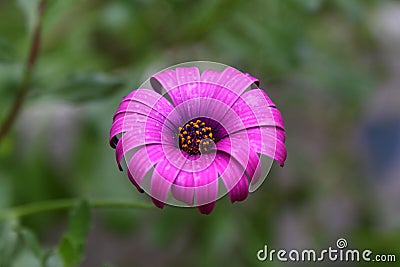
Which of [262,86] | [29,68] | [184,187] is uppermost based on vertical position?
[262,86]

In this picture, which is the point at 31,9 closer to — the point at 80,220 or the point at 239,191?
the point at 80,220

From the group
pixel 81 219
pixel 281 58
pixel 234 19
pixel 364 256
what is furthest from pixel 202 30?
pixel 81 219

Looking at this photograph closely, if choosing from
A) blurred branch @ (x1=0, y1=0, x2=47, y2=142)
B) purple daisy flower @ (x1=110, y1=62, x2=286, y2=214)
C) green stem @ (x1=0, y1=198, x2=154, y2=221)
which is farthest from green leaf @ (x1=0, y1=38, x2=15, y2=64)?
purple daisy flower @ (x1=110, y1=62, x2=286, y2=214)

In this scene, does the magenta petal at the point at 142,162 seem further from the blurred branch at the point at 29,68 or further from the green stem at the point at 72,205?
the blurred branch at the point at 29,68

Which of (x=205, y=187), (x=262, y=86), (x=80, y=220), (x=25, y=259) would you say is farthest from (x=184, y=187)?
(x=262, y=86)

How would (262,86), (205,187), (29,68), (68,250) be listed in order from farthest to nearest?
(262,86) → (29,68) → (68,250) → (205,187)

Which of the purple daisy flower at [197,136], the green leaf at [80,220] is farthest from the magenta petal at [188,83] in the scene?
the green leaf at [80,220]

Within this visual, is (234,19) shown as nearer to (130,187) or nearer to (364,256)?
(130,187)
